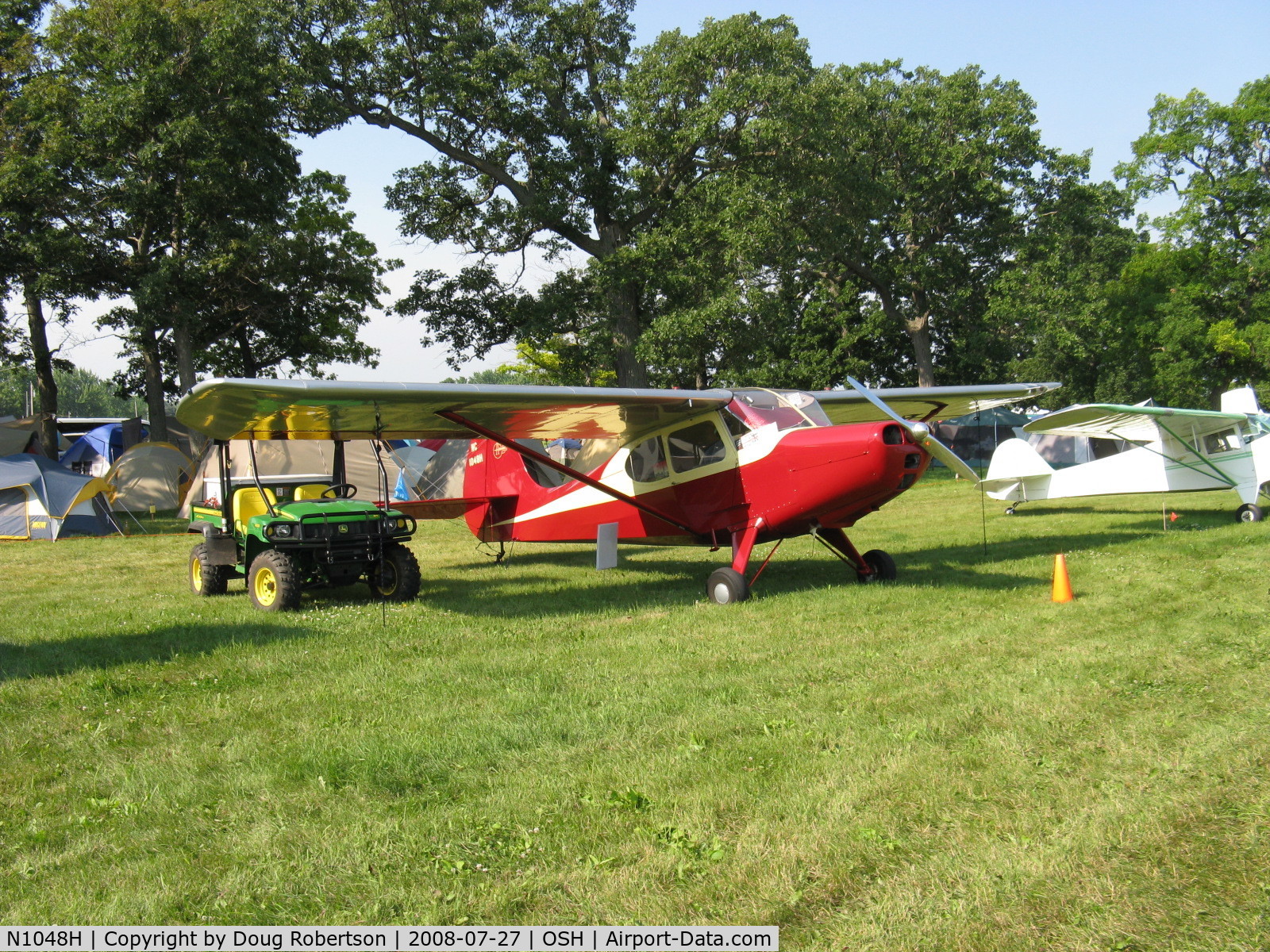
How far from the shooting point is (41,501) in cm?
1877

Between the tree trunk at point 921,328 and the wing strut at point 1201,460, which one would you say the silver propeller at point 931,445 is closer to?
the wing strut at point 1201,460

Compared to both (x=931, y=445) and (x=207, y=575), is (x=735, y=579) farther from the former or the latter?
(x=207, y=575)

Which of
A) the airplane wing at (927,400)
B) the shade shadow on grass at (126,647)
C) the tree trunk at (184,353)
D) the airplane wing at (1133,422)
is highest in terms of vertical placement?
the tree trunk at (184,353)

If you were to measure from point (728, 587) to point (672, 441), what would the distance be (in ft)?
7.08

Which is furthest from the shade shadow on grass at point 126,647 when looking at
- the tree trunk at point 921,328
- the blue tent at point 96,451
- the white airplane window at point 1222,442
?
the blue tent at point 96,451

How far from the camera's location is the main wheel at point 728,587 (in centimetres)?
919

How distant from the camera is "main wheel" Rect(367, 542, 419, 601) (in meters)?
9.91

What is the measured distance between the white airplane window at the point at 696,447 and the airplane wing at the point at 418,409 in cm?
20

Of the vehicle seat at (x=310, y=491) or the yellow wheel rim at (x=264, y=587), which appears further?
the vehicle seat at (x=310, y=491)

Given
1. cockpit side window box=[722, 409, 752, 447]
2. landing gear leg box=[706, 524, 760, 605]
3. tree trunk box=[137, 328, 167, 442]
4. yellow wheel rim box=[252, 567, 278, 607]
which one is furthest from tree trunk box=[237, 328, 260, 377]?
landing gear leg box=[706, 524, 760, 605]

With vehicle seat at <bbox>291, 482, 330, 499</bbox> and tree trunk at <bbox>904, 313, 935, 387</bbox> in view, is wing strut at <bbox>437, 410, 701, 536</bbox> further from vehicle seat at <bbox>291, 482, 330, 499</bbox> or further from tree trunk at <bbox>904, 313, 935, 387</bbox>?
tree trunk at <bbox>904, 313, 935, 387</bbox>

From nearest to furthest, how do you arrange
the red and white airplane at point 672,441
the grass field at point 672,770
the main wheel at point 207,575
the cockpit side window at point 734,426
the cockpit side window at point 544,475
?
the grass field at point 672,770, the red and white airplane at point 672,441, the cockpit side window at point 734,426, the main wheel at point 207,575, the cockpit side window at point 544,475

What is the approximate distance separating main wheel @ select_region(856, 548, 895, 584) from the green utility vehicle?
5.26m

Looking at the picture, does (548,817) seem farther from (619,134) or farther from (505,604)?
(619,134)
